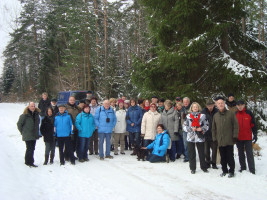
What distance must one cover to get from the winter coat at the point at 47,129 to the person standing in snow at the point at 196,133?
3.91 meters

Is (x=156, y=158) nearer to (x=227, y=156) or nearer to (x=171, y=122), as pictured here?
(x=171, y=122)

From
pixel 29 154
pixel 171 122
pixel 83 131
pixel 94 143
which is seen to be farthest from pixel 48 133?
pixel 171 122

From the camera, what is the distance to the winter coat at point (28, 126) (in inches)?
273

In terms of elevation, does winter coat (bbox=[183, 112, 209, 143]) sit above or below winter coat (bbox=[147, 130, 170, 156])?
above

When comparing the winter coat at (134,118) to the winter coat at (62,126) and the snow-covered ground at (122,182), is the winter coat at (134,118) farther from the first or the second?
the winter coat at (62,126)

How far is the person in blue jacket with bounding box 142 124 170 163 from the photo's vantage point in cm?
765

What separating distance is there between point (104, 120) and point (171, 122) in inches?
87.3

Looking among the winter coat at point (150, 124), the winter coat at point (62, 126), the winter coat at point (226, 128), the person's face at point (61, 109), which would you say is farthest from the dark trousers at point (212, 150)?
the person's face at point (61, 109)

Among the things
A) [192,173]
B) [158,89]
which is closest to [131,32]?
[158,89]

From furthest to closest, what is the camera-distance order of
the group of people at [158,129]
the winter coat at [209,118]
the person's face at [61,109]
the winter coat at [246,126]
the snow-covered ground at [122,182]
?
the person's face at [61,109]
the winter coat at [209,118]
the winter coat at [246,126]
the group of people at [158,129]
the snow-covered ground at [122,182]

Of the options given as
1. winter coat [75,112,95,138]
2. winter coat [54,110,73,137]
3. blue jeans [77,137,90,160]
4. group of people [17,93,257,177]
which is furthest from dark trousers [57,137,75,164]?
winter coat [75,112,95,138]

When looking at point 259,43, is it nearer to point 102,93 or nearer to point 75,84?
point 102,93

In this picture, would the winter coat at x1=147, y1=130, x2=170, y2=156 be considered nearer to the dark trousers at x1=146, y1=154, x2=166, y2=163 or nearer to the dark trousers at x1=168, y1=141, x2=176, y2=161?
the dark trousers at x1=146, y1=154, x2=166, y2=163

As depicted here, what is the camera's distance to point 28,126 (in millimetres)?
6984
